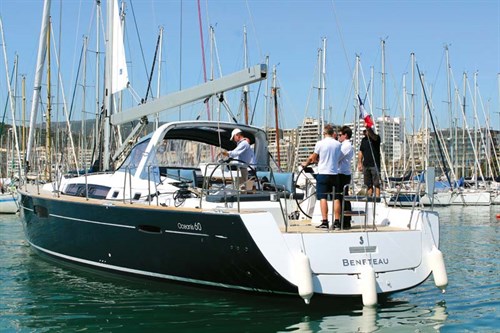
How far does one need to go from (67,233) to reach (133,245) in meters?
2.26

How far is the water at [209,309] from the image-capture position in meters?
7.47

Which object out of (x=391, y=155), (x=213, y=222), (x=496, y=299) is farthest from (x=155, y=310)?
(x=391, y=155)

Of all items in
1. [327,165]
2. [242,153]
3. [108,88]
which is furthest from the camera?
[108,88]

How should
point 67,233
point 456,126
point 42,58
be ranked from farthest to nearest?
point 456,126, point 42,58, point 67,233

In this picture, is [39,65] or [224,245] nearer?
[224,245]

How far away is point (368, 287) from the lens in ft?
25.1

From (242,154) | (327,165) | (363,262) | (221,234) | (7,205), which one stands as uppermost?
(242,154)

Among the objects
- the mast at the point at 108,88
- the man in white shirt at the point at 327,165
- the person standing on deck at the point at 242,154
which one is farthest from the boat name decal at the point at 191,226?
the mast at the point at 108,88

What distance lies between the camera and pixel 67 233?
11.2 meters

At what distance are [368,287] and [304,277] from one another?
780 millimetres

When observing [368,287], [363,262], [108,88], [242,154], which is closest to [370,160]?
[242,154]

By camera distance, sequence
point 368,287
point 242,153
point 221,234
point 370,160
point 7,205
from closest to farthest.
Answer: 1. point 368,287
2. point 221,234
3. point 242,153
4. point 370,160
5. point 7,205

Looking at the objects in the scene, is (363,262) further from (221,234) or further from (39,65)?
(39,65)

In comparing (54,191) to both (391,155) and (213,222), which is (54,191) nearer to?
(213,222)
